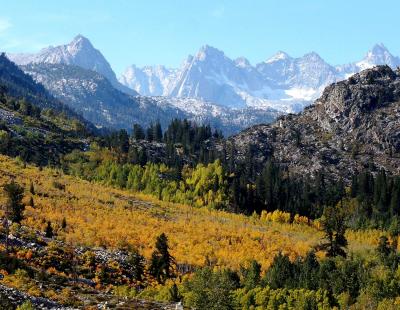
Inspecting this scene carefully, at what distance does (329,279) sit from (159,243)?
89.4 feet

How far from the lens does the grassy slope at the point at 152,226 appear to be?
97.6 m

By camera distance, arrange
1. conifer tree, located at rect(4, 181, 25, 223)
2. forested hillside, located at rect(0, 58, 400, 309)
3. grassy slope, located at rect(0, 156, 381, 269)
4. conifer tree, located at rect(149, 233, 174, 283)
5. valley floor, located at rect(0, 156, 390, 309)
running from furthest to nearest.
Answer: grassy slope, located at rect(0, 156, 381, 269) < valley floor, located at rect(0, 156, 390, 309) < conifer tree, located at rect(149, 233, 174, 283) < conifer tree, located at rect(4, 181, 25, 223) < forested hillside, located at rect(0, 58, 400, 309)

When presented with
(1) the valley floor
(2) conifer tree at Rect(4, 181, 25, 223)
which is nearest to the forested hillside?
(2) conifer tree at Rect(4, 181, 25, 223)

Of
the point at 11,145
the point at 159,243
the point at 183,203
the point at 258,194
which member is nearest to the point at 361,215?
the point at 258,194

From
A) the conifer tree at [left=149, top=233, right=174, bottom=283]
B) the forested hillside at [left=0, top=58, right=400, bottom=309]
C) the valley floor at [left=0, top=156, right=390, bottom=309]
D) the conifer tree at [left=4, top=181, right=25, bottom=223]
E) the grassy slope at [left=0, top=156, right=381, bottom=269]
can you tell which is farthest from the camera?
the grassy slope at [left=0, top=156, right=381, bottom=269]

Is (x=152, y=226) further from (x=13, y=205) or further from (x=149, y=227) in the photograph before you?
(x=13, y=205)

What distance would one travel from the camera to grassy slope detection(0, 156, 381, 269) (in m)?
97.6

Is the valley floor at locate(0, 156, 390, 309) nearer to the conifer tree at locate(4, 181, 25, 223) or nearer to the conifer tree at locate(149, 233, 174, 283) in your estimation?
the conifer tree at locate(4, 181, 25, 223)

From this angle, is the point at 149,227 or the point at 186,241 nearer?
the point at 186,241

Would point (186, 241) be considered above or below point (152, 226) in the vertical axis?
below

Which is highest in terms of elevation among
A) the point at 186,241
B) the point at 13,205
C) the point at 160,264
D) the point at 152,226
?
the point at 13,205

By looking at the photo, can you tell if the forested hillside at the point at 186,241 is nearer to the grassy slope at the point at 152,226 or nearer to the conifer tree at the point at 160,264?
the conifer tree at the point at 160,264

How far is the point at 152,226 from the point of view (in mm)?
118938

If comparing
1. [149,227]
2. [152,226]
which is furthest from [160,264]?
[152,226]
